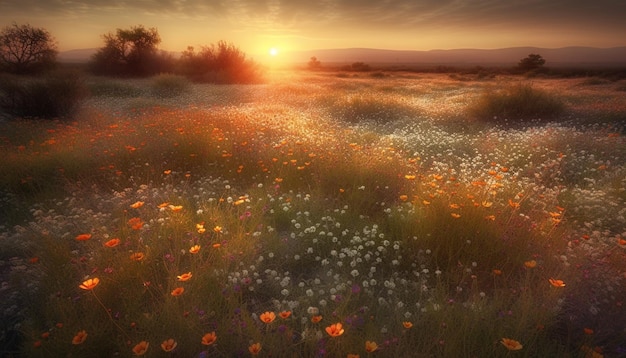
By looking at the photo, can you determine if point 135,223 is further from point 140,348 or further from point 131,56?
point 131,56

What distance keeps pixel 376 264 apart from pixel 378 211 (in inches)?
53.5

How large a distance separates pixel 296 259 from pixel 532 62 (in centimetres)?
6367

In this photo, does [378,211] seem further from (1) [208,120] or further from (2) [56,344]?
(1) [208,120]

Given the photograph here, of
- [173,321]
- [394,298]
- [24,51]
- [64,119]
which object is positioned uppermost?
[24,51]

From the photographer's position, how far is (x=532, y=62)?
53250 millimetres

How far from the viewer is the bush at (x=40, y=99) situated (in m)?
12.6

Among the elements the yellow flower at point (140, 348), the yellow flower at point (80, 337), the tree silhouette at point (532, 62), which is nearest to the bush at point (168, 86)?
the yellow flower at point (80, 337)

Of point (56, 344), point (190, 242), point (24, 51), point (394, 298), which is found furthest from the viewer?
point (24, 51)

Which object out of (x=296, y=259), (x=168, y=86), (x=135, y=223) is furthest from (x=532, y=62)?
(x=135, y=223)

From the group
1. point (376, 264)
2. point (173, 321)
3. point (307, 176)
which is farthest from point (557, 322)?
point (307, 176)

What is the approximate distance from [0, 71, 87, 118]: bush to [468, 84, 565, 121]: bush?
16.5m

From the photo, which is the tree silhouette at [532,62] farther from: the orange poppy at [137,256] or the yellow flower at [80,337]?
the yellow flower at [80,337]

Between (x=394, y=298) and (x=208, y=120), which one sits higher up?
(x=208, y=120)

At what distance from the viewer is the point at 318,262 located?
13.9 ft
